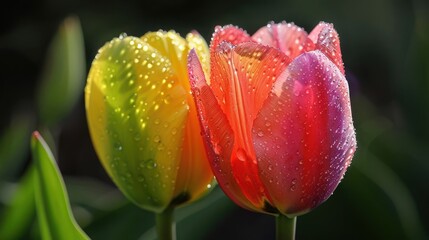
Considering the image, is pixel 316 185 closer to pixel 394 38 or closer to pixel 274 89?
pixel 274 89

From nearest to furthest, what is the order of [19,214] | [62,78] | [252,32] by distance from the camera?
[19,214]
[62,78]
[252,32]

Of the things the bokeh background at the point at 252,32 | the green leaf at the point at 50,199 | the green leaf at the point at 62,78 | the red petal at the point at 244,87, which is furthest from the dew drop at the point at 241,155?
the green leaf at the point at 62,78

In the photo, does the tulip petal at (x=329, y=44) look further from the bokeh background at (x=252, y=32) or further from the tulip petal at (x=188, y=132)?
the bokeh background at (x=252, y=32)

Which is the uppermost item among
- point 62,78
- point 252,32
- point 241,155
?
point 241,155

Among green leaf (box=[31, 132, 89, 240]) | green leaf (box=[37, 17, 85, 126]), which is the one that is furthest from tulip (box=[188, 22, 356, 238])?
green leaf (box=[37, 17, 85, 126])

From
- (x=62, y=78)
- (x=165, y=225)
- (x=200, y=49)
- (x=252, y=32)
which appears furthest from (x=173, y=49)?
(x=252, y=32)

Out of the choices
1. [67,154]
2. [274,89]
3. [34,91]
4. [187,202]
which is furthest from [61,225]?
[34,91]

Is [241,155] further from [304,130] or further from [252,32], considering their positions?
[252,32]
